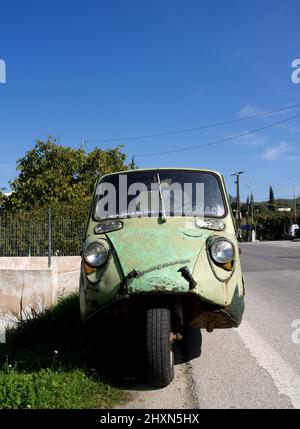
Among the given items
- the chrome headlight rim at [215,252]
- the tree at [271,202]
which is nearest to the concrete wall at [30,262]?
the chrome headlight rim at [215,252]

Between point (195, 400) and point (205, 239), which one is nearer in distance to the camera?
point (195, 400)

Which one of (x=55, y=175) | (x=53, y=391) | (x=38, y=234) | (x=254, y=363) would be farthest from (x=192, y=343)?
(x=55, y=175)

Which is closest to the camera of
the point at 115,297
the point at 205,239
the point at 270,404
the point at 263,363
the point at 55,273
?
the point at 270,404

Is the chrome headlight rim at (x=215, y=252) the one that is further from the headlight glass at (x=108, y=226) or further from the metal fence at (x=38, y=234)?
the metal fence at (x=38, y=234)

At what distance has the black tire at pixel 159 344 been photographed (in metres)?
3.78

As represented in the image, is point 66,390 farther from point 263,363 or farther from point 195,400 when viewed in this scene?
point 263,363

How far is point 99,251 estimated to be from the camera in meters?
4.18

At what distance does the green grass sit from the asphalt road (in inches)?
33.2

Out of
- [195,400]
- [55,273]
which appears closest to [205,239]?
[195,400]

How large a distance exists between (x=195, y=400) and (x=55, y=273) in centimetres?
551

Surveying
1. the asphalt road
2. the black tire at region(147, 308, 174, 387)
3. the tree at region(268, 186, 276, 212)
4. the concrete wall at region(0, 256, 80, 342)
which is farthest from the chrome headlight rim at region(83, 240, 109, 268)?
the tree at region(268, 186, 276, 212)

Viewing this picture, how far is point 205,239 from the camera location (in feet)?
13.8

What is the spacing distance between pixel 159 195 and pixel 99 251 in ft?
3.67

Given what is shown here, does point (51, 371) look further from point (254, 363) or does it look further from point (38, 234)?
point (38, 234)
